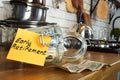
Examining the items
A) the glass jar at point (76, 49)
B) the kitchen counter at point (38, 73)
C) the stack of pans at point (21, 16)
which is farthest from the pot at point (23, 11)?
the kitchen counter at point (38, 73)

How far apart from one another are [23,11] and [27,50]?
31cm

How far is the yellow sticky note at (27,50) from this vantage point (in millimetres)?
→ 454

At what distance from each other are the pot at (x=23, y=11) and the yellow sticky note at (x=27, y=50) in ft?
0.92

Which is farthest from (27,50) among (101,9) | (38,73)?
(101,9)

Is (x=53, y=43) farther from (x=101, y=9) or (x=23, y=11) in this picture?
(x=101, y=9)

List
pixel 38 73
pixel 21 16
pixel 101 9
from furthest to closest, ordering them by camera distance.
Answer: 1. pixel 101 9
2. pixel 21 16
3. pixel 38 73

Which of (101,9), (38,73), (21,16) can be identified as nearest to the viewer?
(38,73)

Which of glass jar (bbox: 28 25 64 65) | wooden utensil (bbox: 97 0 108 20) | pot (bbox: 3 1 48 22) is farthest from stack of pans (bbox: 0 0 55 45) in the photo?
wooden utensil (bbox: 97 0 108 20)

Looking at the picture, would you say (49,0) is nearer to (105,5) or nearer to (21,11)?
(21,11)

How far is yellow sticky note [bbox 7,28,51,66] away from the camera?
454 millimetres

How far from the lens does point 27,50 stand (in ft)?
1.49

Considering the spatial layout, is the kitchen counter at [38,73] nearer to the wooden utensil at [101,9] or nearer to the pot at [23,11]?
the pot at [23,11]

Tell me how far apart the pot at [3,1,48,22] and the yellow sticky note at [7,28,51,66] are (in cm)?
28

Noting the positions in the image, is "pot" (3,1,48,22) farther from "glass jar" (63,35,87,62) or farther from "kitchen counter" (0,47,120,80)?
"kitchen counter" (0,47,120,80)
